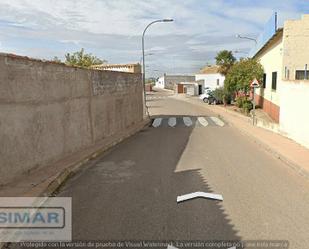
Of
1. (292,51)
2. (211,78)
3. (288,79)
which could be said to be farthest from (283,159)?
(211,78)

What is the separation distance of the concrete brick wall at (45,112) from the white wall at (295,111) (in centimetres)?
830

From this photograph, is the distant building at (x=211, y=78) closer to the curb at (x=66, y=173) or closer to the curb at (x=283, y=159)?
the curb at (x=283, y=159)

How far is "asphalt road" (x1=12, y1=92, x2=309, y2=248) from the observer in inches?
236

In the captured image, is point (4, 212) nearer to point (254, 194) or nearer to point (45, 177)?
point (45, 177)

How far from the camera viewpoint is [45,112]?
1013cm

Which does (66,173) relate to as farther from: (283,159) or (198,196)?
(283,159)

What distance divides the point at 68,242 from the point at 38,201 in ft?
6.53

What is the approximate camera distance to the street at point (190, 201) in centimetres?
598

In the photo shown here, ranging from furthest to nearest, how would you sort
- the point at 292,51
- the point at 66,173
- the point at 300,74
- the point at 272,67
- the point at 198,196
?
1. the point at 272,67
2. the point at 300,74
3. the point at 292,51
4. the point at 66,173
5. the point at 198,196

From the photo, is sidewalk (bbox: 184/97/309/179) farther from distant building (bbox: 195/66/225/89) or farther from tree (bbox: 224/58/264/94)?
distant building (bbox: 195/66/225/89)

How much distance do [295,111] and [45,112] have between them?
1057 centimetres

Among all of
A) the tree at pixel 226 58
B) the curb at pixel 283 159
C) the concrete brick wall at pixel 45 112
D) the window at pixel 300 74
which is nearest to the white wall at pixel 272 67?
the window at pixel 300 74

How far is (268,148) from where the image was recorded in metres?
14.5

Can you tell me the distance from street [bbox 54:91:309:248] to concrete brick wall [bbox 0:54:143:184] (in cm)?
114
